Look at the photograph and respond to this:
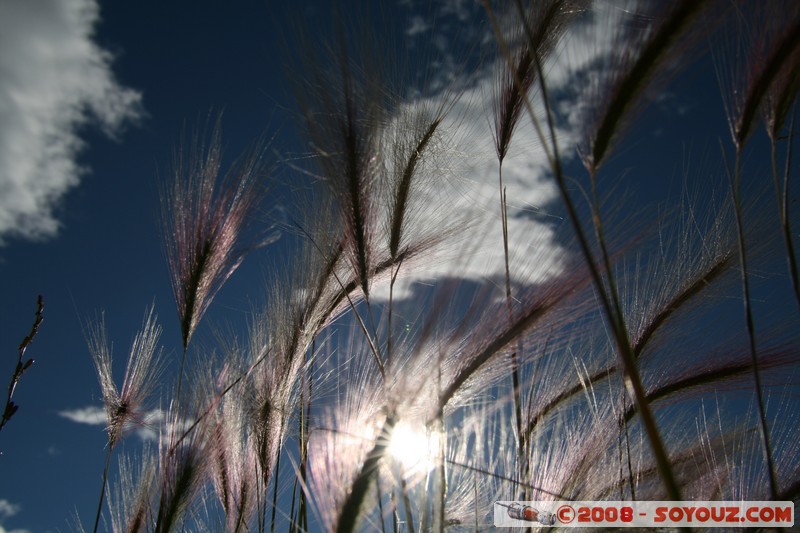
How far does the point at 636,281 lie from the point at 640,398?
1.16 meters

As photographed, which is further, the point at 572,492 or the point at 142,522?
the point at 142,522

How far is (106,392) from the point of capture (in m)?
2.32

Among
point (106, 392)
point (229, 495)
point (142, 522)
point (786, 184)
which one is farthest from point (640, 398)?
point (106, 392)

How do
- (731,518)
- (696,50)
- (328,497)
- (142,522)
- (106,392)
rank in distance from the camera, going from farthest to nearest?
(106,392)
(142,522)
(731,518)
(696,50)
(328,497)

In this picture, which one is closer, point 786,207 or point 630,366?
point 630,366

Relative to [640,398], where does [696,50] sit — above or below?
above

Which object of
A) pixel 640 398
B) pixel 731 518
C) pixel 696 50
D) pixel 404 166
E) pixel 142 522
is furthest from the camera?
pixel 142 522

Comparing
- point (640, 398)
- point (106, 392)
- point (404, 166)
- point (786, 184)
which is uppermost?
point (404, 166)

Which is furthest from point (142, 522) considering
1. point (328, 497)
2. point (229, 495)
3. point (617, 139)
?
point (617, 139)

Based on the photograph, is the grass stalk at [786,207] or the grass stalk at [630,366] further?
the grass stalk at [786,207]

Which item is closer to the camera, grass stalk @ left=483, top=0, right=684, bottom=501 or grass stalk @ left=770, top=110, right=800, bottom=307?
grass stalk @ left=483, top=0, right=684, bottom=501

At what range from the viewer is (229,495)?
2180 millimetres

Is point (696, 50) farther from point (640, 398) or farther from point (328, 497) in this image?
point (328, 497)

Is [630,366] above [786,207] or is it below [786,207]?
below
